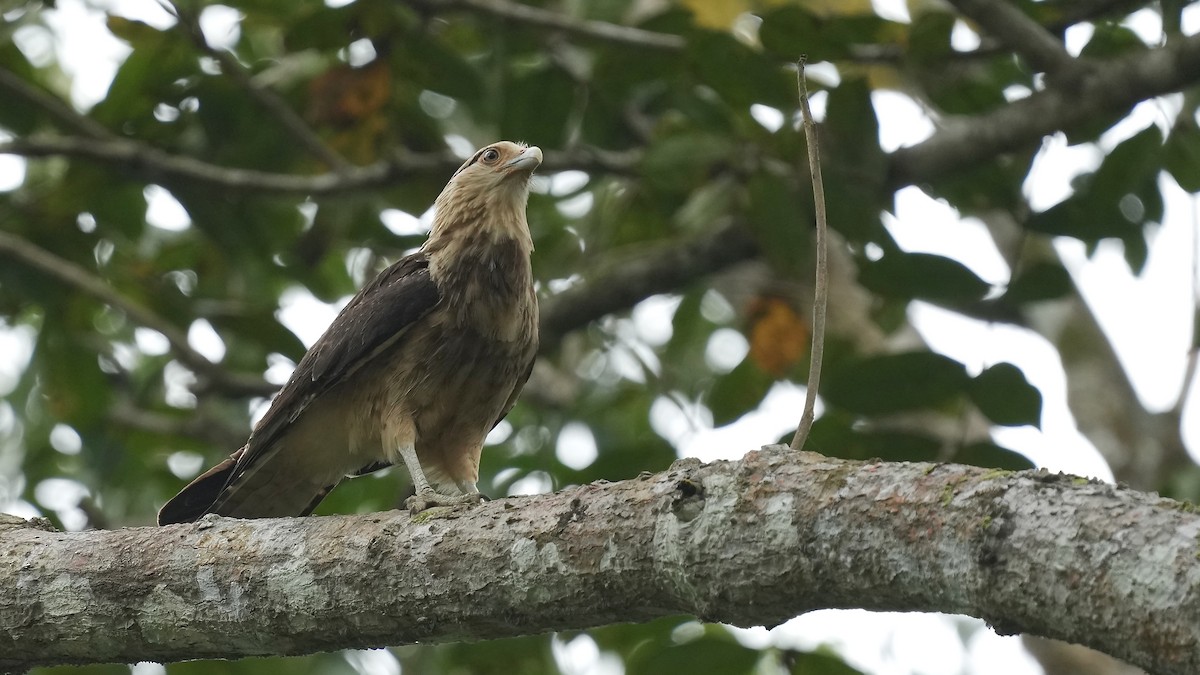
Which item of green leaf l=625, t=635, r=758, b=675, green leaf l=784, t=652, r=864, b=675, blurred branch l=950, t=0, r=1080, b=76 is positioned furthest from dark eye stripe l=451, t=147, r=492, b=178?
green leaf l=784, t=652, r=864, b=675

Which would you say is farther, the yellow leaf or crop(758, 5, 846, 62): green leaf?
the yellow leaf

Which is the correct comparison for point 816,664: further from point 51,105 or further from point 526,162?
point 51,105

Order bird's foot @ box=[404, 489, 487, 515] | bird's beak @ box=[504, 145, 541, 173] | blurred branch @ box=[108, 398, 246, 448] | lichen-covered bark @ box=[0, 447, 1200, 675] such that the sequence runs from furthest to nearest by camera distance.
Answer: blurred branch @ box=[108, 398, 246, 448], bird's beak @ box=[504, 145, 541, 173], bird's foot @ box=[404, 489, 487, 515], lichen-covered bark @ box=[0, 447, 1200, 675]

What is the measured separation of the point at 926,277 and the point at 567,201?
10.0 feet

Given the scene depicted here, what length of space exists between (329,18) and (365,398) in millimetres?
1744

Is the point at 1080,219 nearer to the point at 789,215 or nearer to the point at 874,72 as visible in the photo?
the point at 789,215

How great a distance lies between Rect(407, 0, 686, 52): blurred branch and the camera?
18.7ft

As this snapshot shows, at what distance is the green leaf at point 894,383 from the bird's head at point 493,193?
5.42 feet

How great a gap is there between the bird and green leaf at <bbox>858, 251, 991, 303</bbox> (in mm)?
1416

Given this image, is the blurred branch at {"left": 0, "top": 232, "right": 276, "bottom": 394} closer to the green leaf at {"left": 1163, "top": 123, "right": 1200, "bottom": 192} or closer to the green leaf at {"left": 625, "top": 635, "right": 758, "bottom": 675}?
the green leaf at {"left": 625, "top": 635, "right": 758, "bottom": 675}

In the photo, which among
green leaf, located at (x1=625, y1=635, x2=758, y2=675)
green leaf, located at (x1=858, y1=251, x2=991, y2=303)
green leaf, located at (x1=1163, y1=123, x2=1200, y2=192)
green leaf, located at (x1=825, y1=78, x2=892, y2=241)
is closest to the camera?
green leaf, located at (x1=625, y1=635, x2=758, y2=675)

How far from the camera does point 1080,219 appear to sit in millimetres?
5133

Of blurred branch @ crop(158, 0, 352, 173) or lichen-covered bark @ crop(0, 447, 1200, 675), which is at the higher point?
blurred branch @ crop(158, 0, 352, 173)

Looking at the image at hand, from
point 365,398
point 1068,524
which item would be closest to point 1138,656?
point 1068,524
